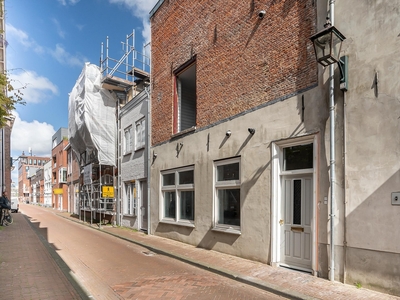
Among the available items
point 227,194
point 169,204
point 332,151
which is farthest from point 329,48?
point 169,204

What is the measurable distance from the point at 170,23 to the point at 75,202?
21.9 m

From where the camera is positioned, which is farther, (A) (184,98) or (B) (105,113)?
(B) (105,113)

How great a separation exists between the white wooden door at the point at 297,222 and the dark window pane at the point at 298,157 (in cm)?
27

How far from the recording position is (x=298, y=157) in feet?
22.4

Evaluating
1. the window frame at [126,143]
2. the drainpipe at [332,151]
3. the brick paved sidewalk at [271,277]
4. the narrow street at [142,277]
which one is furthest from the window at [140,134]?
the drainpipe at [332,151]

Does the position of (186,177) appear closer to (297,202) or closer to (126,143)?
(297,202)

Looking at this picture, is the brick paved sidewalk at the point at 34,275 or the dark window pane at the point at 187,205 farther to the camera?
the dark window pane at the point at 187,205

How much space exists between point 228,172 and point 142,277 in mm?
3691

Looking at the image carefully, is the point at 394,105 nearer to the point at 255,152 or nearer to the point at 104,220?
the point at 255,152

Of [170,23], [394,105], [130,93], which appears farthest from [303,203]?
[130,93]

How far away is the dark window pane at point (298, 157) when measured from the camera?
6.54m

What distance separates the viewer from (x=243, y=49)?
8.21 meters

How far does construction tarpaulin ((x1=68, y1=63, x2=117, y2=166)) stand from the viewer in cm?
1720

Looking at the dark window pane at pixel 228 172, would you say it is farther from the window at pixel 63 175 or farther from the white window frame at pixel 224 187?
the window at pixel 63 175
